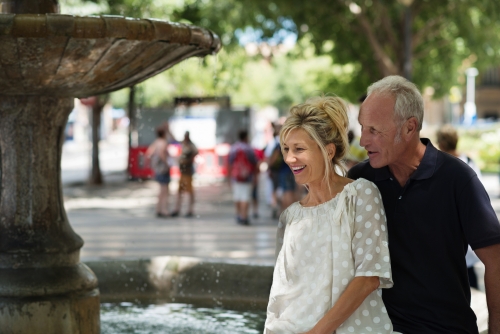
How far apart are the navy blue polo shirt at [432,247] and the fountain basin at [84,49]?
1.63 metres

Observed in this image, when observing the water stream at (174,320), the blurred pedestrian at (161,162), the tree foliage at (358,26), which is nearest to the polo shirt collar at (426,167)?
the water stream at (174,320)

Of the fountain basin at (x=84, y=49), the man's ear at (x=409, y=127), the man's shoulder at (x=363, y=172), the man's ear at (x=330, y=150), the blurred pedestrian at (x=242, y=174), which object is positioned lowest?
the blurred pedestrian at (x=242, y=174)

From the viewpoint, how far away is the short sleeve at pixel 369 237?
291 centimetres

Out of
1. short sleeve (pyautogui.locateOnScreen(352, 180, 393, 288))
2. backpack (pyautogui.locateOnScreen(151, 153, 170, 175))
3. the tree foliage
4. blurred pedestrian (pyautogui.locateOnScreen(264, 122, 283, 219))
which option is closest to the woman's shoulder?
short sleeve (pyautogui.locateOnScreen(352, 180, 393, 288))

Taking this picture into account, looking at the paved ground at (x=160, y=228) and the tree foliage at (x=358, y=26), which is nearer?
the paved ground at (x=160, y=228)

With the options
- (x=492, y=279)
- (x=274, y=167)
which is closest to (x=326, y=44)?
(x=274, y=167)

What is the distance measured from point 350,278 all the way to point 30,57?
6.70 feet

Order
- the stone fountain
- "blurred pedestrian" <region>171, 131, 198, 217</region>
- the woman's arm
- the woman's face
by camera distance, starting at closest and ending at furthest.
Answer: the woman's arm < the woman's face < the stone fountain < "blurred pedestrian" <region>171, 131, 198, 217</region>

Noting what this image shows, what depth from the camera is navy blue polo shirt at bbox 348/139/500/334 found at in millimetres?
3133

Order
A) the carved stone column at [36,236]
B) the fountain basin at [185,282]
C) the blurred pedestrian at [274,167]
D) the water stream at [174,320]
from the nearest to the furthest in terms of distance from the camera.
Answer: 1. the carved stone column at [36,236]
2. the water stream at [174,320]
3. the fountain basin at [185,282]
4. the blurred pedestrian at [274,167]

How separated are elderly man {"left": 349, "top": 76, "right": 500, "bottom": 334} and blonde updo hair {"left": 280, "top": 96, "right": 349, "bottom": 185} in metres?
→ 0.17

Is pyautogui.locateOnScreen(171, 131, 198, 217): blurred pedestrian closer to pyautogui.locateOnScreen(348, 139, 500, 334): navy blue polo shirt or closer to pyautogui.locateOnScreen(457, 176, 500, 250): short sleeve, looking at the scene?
pyautogui.locateOnScreen(348, 139, 500, 334): navy blue polo shirt

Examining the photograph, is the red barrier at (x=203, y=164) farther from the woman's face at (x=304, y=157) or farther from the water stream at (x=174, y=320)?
the woman's face at (x=304, y=157)

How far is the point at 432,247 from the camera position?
3162mm
